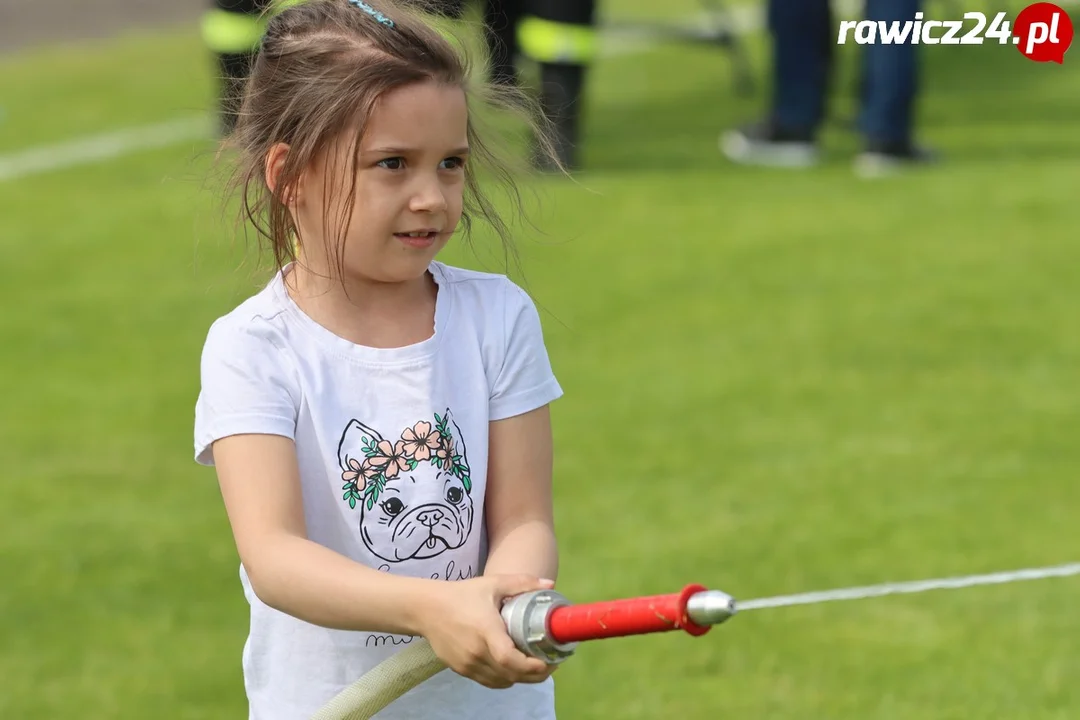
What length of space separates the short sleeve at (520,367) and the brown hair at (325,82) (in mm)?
110

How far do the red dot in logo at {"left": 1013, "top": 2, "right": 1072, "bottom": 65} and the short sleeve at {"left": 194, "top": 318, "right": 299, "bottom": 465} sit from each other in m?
5.14

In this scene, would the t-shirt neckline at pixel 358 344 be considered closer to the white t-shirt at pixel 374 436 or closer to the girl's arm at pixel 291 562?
the white t-shirt at pixel 374 436

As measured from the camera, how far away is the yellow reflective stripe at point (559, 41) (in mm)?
6082

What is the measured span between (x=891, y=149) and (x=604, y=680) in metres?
3.76

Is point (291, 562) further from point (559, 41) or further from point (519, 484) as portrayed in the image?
point (559, 41)

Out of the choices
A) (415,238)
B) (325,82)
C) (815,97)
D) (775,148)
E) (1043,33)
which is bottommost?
(775,148)

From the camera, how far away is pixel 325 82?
1711 mm

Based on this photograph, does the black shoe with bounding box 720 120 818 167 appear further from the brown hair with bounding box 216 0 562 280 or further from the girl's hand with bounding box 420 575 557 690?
the girl's hand with bounding box 420 575 557 690

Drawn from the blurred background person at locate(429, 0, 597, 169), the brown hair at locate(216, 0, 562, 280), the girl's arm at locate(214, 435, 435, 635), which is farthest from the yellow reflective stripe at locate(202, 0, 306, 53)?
the girl's arm at locate(214, 435, 435, 635)

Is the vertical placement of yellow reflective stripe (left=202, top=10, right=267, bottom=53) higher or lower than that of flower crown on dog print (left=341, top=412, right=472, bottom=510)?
lower

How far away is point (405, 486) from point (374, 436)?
6 centimetres

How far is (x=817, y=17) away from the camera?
21.1 ft

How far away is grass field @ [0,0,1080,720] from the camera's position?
3006 millimetres

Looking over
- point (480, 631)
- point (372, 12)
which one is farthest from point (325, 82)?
point (480, 631)
